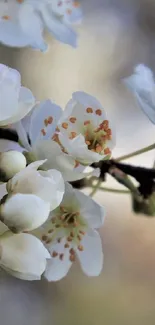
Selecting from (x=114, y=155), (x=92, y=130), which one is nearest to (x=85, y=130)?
(x=92, y=130)

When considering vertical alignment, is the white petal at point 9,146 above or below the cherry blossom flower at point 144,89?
below

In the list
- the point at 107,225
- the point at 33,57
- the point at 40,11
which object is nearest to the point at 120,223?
the point at 107,225

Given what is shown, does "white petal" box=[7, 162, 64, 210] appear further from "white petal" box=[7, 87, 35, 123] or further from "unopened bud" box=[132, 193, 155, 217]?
"unopened bud" box=[132, 193, 155, 217]

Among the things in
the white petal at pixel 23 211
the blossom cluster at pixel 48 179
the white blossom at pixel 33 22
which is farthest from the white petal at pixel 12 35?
the white petal at pixel 23 211

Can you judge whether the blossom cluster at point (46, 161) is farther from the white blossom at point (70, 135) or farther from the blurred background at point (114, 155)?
the blurred background at point (114, 155)

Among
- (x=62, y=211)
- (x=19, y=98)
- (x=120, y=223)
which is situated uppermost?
(x=19, y=98)

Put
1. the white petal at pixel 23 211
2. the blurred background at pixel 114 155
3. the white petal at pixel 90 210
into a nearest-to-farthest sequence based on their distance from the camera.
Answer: the white petal at pixel 23 211 < the white petal at pixel 90 210 < the blurred background at pixel 114 155

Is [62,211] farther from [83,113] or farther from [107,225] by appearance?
[107,225]
